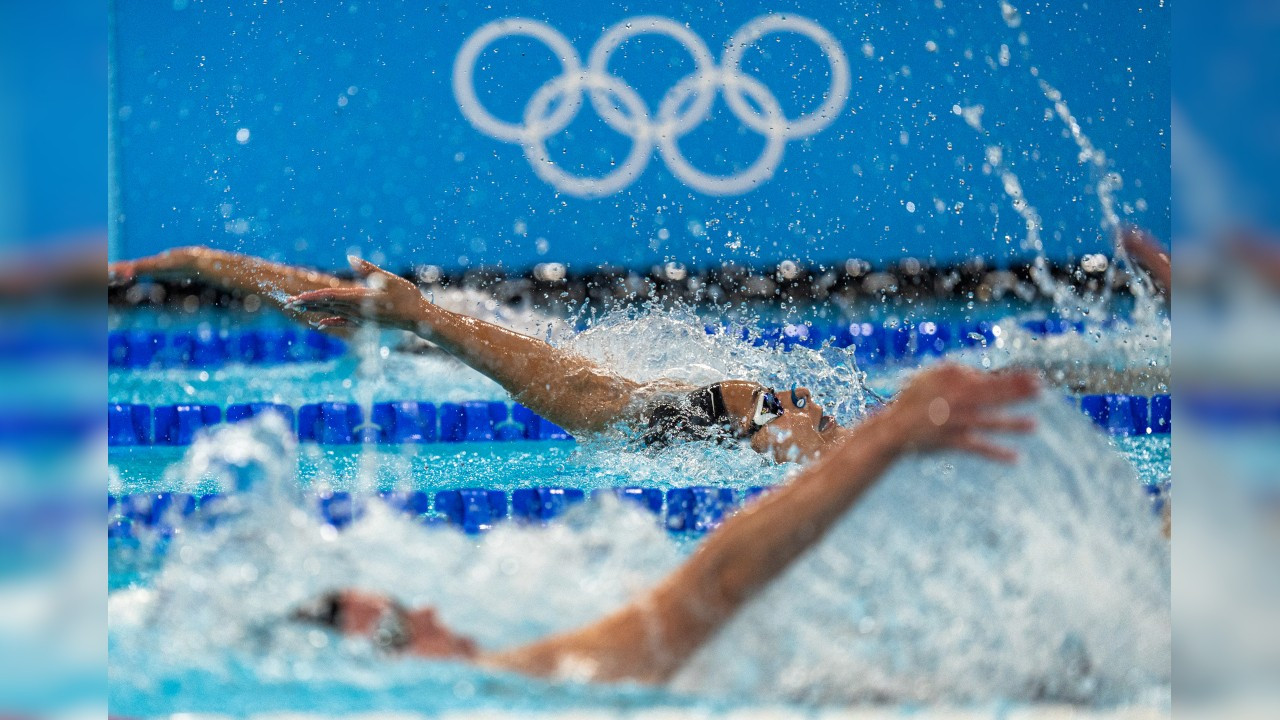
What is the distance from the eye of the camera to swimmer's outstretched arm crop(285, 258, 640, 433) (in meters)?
2.24

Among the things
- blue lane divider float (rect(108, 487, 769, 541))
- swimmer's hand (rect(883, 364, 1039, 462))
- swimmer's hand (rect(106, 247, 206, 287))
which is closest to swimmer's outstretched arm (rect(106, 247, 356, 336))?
swimmer's hand (rect(106, 247, 206, 287))

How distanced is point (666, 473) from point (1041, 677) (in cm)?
145

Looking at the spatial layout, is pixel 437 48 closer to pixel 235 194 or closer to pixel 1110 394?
pixel 235 194

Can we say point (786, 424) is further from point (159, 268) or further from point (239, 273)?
point (159, 268)

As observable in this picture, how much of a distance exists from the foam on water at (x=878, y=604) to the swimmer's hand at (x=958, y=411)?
32 mm

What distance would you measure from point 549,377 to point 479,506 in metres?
0.37

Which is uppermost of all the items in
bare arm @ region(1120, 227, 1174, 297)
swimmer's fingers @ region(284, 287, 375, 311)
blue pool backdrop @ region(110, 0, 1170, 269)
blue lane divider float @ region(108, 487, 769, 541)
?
blue pool backdrop @ region(110, 0, 1170, 269)

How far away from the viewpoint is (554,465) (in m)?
3.12

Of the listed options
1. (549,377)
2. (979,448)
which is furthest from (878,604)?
(549,377)

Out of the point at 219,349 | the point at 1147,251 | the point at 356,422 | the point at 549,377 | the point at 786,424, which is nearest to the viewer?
the point at 1147,251

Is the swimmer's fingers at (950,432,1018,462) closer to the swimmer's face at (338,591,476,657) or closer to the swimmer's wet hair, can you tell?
the swimmer's face at (338,591,476,657)

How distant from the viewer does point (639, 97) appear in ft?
17.9

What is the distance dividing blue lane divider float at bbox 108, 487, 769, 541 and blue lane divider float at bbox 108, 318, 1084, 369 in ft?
Result: 6.01

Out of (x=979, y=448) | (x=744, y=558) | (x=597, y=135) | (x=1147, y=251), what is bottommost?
(x=744, y=558)
